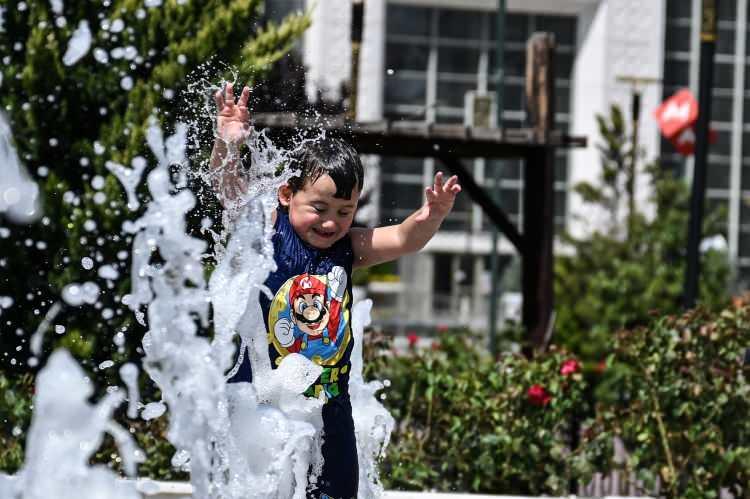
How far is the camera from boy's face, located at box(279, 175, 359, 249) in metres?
3.03

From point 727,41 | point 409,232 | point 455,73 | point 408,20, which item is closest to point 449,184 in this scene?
point 409,232

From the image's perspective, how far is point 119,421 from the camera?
4.51m

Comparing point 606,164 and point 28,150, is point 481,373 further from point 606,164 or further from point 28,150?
point 606,164

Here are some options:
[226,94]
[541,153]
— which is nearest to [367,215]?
[541,153]

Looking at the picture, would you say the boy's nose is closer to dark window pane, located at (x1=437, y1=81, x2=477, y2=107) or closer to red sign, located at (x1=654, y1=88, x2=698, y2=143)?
red sign, located at (x1=654, y1=88, x2=698, y2=143)

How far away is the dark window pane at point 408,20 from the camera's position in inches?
851

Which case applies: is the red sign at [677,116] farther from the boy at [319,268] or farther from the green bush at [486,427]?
the boy at [319,268]

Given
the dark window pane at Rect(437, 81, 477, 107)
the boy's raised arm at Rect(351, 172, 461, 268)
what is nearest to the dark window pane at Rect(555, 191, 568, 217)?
the dark window pane at Rect(437, 81, 477, 107)

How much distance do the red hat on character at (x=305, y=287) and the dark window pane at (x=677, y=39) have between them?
20.2 m

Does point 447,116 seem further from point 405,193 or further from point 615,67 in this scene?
point 615,67

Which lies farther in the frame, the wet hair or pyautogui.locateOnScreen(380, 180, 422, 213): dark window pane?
pyautogui.locateOnScreen(380, 180, 422, 213): dark window pane

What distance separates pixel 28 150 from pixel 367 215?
6179 millimetres

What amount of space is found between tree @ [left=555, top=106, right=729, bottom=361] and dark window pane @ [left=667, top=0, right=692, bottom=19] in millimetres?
7404

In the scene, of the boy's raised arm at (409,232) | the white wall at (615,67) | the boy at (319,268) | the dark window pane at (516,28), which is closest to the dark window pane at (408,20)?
the dark window pane at (516,28)
